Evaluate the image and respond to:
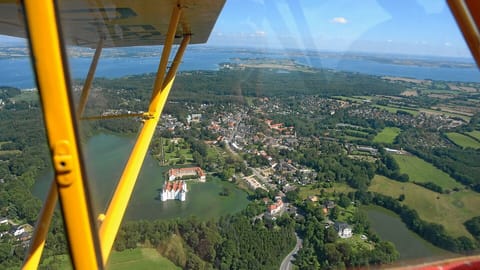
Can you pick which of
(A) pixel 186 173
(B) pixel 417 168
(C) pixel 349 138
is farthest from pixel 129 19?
(C) pixel 349 138

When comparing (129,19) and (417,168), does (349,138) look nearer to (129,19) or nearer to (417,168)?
(417,168)

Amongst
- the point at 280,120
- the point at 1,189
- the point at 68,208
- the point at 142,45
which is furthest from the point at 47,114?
the point at 280,120

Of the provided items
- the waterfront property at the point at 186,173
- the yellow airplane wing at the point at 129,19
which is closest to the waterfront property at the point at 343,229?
the waterfront property at the point at 186,173

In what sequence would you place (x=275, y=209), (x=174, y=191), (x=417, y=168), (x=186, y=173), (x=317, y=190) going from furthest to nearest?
(x=317, y=190) < (x=186, y=173) < (x=275, y=209) < (x=174, y=191) < (x=417, y=168)

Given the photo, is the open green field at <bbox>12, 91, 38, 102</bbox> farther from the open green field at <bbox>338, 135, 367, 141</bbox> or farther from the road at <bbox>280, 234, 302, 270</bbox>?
the open green field at <bbox>338, 135, 367, 141</bbox>

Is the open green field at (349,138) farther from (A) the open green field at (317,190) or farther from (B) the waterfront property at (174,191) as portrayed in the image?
(B) the waterfront property at (174,191)

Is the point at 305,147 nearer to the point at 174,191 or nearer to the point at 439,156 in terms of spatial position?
the point at 174,191

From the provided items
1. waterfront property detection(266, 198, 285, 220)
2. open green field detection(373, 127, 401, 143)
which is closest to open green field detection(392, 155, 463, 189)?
open green field detection(373, 127, 401, 143)
